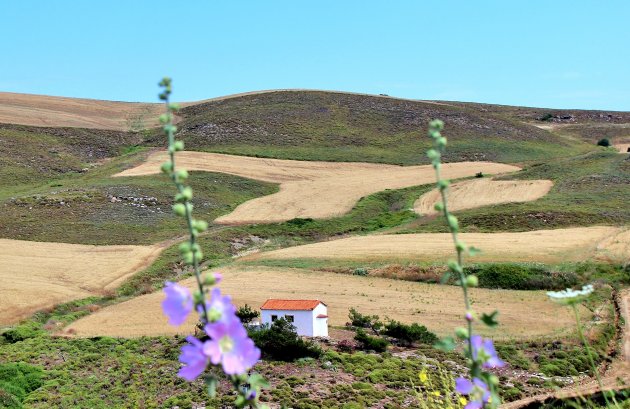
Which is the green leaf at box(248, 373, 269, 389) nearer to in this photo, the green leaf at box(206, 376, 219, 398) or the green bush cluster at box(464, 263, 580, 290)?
the green leaf at box(206, 376, 219, 398)

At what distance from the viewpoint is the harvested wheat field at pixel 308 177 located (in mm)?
66069

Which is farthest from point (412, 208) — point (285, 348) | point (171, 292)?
point (171, 292)

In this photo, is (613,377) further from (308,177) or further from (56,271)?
(308,177)

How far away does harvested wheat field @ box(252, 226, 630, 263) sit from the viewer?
140 ft

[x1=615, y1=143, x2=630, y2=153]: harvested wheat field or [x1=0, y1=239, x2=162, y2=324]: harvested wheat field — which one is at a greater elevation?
[x1=615, y1=143, x2=630, y2=153]: harvested wheat field

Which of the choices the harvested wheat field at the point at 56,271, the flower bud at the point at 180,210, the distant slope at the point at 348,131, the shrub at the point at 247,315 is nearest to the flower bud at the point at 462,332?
the flower bud at the point at 180,210

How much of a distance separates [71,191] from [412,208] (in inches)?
1375

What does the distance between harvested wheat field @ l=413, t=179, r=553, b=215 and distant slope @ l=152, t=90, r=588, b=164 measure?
70.7 ft

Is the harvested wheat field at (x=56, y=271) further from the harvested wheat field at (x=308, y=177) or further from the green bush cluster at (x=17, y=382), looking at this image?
the harvested wheat field at (x=308, y=177)

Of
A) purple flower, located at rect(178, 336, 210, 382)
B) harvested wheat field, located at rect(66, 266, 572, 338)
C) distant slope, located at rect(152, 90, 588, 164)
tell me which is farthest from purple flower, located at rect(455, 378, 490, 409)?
distant slope, located at rect(152, 90, 588, 164)

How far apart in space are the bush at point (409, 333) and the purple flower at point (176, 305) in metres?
27.3

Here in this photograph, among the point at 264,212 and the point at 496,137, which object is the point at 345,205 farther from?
the point at 496,137

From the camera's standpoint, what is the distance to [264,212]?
216 feet

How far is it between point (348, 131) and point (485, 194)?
4599 centimetres
